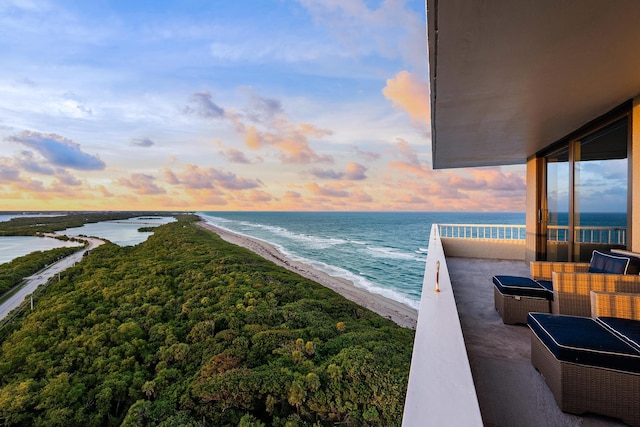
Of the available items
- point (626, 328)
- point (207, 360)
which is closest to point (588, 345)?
point (626, 328)

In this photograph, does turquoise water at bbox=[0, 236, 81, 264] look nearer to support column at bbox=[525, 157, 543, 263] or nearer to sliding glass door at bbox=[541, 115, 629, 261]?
support column at bbox=[525, 157, 543, 263]

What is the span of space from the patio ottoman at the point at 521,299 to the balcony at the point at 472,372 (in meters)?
0.11

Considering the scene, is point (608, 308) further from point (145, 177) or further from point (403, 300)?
point (145, 177)

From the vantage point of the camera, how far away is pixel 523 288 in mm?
2812

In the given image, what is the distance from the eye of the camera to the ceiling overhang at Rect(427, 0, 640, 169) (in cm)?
168

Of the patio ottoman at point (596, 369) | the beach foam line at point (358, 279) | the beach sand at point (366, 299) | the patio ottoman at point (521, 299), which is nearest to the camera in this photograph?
the patio ottoman at point (596, 369)

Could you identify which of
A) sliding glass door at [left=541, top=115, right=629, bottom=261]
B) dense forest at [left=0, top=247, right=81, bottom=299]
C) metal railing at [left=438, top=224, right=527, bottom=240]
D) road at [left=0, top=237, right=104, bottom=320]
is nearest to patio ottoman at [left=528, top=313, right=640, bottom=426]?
sliding glass door at [left=541, top=115, right=629, bottom=261]

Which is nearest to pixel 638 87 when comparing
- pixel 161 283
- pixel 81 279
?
pixel 161 283

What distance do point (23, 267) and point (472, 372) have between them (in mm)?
30903

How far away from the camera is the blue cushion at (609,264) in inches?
103

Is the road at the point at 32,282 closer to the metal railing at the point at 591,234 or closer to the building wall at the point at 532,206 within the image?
the building wall at the point at 532,206

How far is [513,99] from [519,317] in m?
2.19

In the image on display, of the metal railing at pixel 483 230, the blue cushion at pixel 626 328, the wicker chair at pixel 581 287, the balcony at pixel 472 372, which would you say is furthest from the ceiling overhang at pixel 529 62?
the metal railing at pixel 483 230

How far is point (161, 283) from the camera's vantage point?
14195 millimetres
